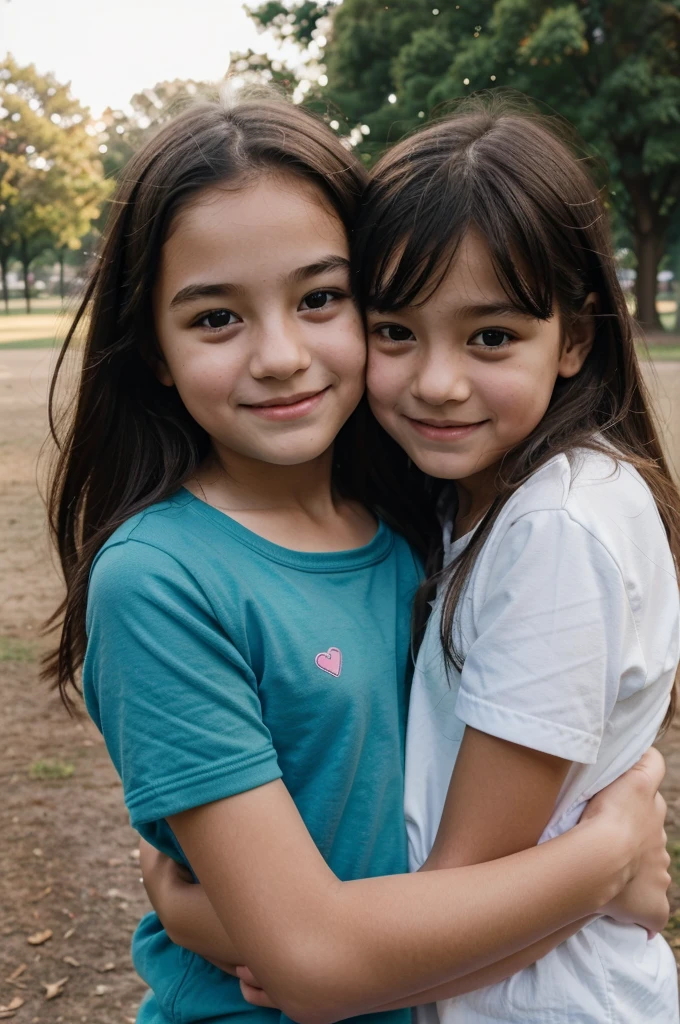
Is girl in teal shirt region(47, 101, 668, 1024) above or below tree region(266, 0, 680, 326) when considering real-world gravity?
below

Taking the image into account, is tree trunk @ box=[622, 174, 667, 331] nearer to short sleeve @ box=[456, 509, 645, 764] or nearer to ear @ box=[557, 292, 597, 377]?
ear @ box=[557, 292, 597, 377]

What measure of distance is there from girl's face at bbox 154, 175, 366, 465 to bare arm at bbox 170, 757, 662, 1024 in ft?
1.87

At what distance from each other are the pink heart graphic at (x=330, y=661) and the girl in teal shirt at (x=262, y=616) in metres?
0.01

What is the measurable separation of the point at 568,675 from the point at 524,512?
0.79ft

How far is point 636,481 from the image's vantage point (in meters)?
1.57

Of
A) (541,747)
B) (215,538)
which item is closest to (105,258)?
(215,538)

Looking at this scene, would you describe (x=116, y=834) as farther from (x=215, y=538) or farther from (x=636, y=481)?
(x=636, y=481)

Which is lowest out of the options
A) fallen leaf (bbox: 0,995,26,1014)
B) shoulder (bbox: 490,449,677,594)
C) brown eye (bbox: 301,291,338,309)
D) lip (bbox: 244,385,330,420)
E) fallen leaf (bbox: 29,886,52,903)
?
fallen leaf (bbox: 0,995,26,1014)

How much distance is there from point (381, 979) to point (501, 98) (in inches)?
64.8

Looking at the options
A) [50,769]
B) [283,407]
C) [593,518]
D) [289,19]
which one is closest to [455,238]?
[283,407]

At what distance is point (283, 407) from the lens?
1.62 metres

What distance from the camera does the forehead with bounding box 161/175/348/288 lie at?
1.55 metres

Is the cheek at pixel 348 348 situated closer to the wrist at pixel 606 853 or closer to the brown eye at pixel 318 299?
the brown eye at pixel 318 299

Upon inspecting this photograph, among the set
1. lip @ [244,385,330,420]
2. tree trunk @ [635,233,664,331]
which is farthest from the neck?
tree trunk @ [635,233,664,331]
